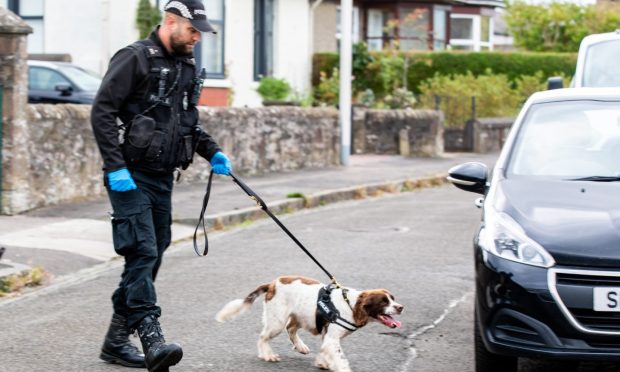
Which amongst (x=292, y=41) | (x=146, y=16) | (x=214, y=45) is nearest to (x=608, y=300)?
(x=146, y=16)

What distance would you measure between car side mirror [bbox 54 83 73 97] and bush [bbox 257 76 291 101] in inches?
276

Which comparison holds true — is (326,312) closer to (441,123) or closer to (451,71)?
(441,123)

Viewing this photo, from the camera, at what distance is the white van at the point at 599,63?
434 inches

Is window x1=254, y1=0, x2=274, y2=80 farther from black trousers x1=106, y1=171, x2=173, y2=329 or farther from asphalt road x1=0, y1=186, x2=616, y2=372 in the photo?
black trousers x1=106, y1=171, x2=173, y2=329

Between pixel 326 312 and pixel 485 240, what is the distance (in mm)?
972

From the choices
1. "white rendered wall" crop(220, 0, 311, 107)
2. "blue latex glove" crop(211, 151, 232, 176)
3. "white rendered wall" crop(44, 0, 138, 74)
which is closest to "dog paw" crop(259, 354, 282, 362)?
"blue latex glove" crop(211, 151, 232, 176)

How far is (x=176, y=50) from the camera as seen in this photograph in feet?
20.9

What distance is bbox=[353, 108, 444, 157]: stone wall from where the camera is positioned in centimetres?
2500

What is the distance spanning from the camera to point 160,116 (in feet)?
20.9

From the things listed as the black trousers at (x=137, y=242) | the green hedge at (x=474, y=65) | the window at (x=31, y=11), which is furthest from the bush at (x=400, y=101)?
the black trousers at (x=137, y=242)

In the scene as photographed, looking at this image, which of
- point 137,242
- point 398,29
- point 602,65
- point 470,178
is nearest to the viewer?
point 137,242

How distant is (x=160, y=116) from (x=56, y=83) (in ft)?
50.7

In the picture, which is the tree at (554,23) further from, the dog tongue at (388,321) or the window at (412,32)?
the dog tongue at (388,321)

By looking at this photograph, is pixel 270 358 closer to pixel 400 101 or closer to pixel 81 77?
pixel 81 77
